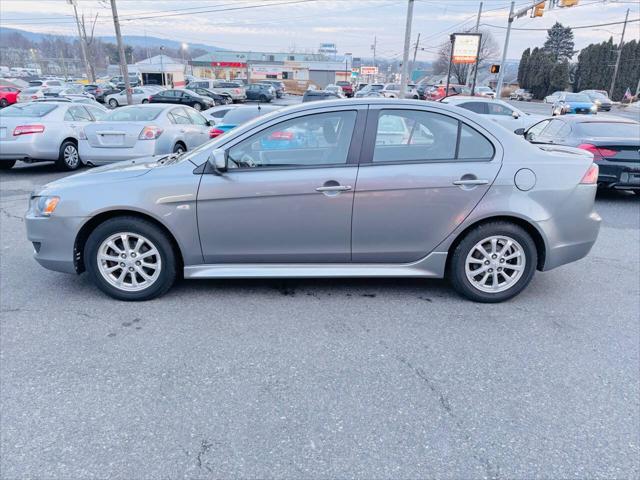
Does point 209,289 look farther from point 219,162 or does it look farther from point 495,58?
point 495,58

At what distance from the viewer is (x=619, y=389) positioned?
2.77 meters

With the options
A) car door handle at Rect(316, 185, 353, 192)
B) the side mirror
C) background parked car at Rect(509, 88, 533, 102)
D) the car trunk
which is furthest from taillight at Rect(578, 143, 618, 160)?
background parked car at Rect(509, 88, 533, 102)

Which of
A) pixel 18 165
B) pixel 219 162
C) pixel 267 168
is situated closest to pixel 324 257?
pixel 267 168

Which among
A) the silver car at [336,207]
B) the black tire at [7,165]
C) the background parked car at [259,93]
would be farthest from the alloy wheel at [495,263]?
the background parked car at [259,93]

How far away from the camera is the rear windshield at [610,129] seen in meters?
7.87

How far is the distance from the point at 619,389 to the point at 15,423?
3475 millimetres

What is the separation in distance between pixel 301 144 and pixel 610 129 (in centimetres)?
692

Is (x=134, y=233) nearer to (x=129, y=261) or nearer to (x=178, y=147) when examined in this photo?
(x=129, y=261)

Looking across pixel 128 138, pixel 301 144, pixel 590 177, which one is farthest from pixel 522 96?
pixel 301 144

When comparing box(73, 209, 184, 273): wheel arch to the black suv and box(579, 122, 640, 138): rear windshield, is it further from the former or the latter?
the black suv

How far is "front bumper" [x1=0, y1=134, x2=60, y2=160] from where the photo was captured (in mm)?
9130

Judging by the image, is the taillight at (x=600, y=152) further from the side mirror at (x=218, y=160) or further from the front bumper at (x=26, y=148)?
the front bumper at (x=26, y=148)

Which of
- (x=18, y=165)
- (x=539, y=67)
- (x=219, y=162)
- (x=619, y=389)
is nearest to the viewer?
(x=619, y=389)

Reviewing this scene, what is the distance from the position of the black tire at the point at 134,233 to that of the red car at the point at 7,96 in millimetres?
31439
